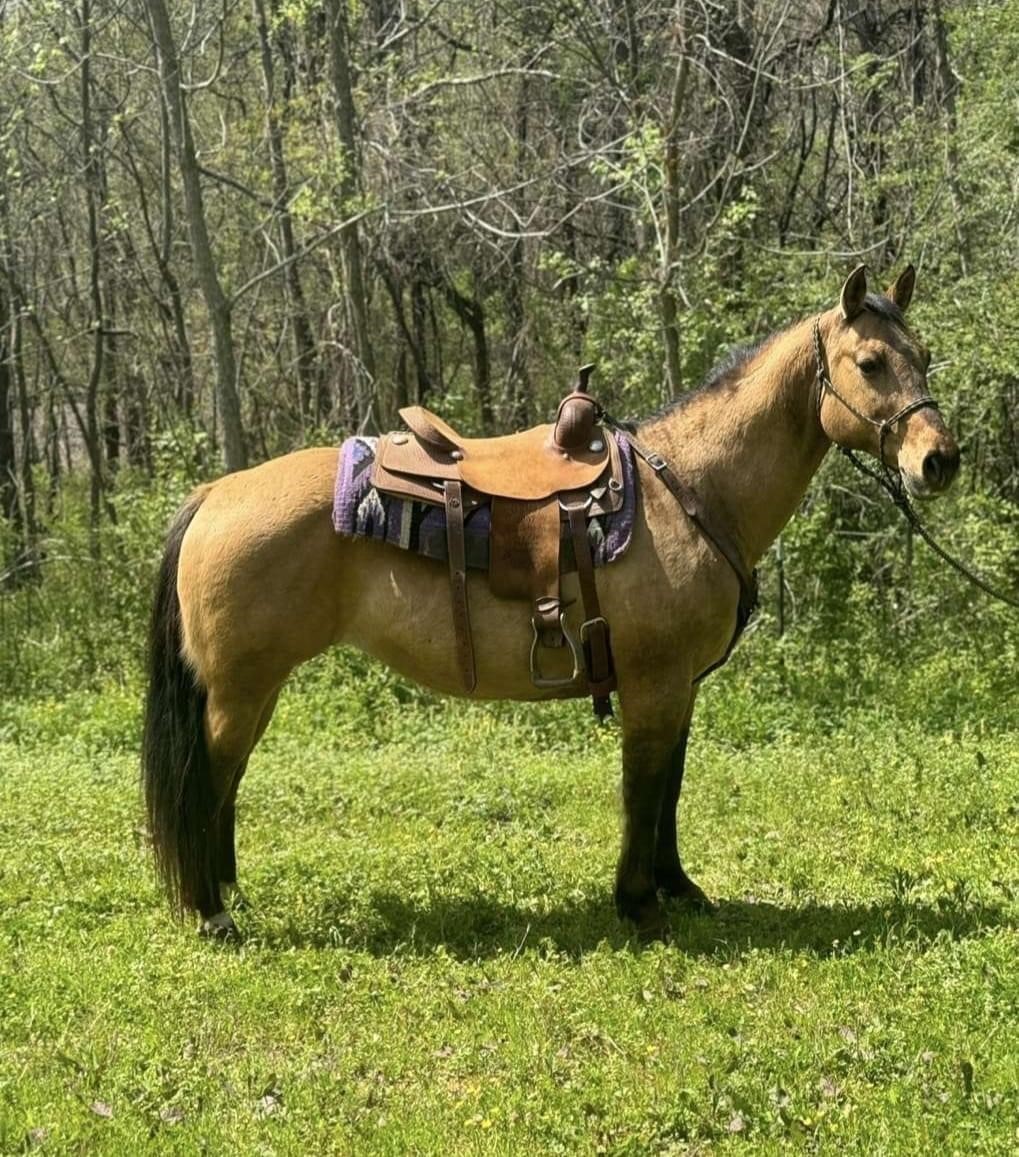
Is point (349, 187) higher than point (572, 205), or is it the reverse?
point (349, 187)

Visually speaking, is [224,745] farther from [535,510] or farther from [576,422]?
[576,422]

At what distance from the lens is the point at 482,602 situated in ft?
14.1

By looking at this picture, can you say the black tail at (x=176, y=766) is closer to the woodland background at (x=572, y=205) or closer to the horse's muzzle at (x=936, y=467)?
the horse's muzzle at (x=936, y=467)

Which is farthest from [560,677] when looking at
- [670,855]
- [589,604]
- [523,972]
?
[523,972]

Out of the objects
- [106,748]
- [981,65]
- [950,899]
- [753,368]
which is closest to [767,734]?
[950,899]

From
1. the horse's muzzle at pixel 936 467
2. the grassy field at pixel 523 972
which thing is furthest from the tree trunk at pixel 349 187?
the horse's muzzle at pixel 936 467

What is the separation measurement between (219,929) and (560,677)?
1.64 meters

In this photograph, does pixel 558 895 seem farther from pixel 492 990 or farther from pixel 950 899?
pixel 950 899

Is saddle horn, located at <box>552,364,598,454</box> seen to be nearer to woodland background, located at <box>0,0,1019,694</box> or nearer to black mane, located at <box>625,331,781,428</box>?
black mane, located at <box>625,331,781,428</box>

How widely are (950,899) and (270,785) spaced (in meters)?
3.78

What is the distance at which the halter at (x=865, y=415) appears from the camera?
12.7ft

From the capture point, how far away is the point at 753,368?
14.4ft

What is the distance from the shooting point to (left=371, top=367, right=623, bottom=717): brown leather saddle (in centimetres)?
419

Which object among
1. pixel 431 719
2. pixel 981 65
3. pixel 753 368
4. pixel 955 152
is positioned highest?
pixel 981 65
